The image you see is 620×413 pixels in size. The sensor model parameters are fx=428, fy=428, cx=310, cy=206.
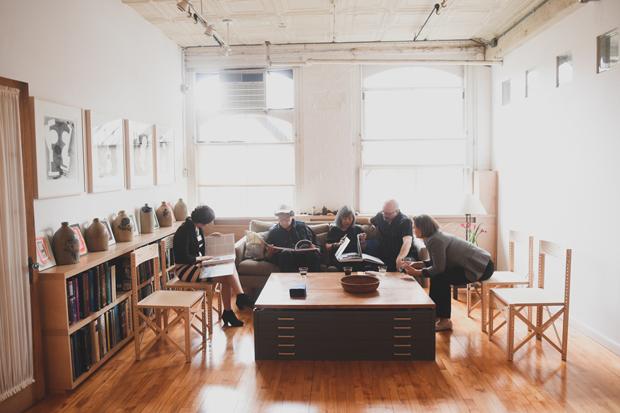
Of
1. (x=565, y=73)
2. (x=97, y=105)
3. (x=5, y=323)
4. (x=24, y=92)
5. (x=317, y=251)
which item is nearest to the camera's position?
(x=5, y=323)

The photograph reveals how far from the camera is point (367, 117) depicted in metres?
6.91

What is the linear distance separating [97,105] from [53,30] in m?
0.82

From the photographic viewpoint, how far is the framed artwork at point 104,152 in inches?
161

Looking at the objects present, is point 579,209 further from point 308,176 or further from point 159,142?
point 159,142

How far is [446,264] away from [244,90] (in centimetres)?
422

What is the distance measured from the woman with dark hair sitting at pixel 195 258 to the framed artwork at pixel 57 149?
108 centimetres

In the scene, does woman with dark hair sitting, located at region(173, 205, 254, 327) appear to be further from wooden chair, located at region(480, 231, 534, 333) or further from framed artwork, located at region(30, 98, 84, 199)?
wooden chair, located at region(480, 231, 534, 333)

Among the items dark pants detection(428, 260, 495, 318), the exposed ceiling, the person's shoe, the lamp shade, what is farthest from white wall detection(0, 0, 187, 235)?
the lamp shade

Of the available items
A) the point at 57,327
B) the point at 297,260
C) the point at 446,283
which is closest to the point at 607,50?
the point at 446,283

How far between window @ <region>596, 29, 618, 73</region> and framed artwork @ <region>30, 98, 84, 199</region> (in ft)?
16.2

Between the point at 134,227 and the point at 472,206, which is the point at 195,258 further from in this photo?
the point at 472,206

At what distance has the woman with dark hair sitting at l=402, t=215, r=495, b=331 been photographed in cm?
433

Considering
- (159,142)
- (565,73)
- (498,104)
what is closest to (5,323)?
(159,142)

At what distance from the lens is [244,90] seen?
6.84m
